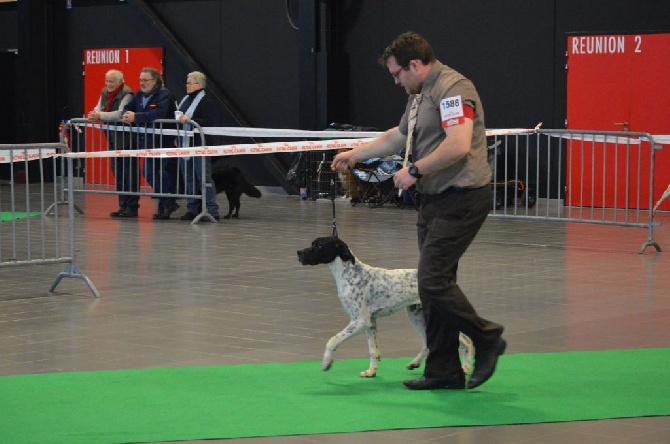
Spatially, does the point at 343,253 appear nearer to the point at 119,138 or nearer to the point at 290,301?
the point at 290,301

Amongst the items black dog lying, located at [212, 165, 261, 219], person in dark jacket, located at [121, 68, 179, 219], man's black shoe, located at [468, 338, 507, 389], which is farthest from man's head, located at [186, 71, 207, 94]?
man's black shoe, located at [468, 338, 507, 389]

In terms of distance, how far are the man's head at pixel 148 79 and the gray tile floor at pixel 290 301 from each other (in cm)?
191

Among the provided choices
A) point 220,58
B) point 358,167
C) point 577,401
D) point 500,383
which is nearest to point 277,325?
point 500,383

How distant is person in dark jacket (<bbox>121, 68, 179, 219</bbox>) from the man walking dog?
9164 millimetres

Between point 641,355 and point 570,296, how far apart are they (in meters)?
2.17

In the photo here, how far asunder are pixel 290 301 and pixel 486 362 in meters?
3.18

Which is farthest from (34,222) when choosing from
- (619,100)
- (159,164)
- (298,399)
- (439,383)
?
(439,383)

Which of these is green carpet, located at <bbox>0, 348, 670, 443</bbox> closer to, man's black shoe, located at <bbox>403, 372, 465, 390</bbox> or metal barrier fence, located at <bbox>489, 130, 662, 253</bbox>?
man's black shoe, located at <bbox>403, 372, 465, 390</bbox>

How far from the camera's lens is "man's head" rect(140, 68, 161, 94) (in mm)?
14703

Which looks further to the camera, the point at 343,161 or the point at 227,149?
the point at 227,149

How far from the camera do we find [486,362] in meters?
5.73

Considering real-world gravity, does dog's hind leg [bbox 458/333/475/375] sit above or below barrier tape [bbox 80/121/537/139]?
below

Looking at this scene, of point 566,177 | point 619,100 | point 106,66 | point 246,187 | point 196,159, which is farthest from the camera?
point 106,66

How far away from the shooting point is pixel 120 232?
13.4 meters
